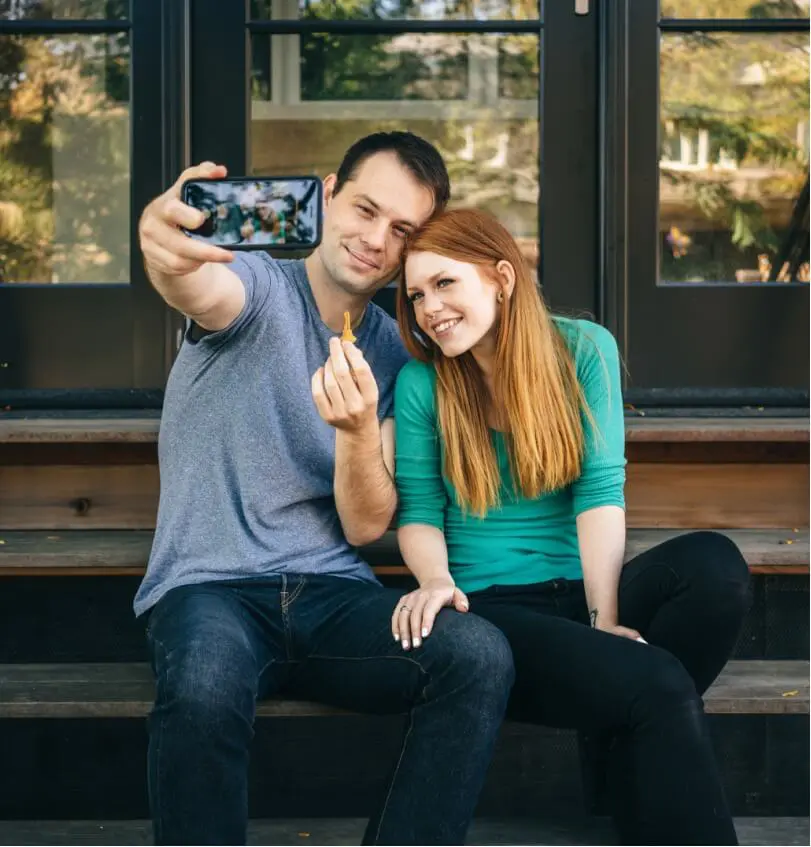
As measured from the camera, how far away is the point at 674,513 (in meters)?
3.09

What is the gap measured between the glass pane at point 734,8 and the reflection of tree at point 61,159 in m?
1.66

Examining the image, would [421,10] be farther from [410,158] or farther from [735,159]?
[410,158]

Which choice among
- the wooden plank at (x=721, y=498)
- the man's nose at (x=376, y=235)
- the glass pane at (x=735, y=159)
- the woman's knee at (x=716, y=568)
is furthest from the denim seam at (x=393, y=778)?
the glass pane at (x=735, y=159)

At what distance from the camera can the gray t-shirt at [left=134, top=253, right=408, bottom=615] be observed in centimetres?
233

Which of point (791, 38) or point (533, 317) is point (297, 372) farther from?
point (791, 38)

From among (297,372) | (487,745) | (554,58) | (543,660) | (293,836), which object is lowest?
(293,836)

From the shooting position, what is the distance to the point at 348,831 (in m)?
2.77

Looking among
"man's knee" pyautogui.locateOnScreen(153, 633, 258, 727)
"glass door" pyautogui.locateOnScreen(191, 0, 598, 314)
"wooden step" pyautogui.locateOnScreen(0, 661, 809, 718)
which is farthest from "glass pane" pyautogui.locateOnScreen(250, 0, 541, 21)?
"man's knee" pyautogui.locateOnScreen(153, 633, 258, 727)

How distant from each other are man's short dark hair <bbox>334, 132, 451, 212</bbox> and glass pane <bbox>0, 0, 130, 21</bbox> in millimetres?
1261

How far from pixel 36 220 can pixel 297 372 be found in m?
1.58

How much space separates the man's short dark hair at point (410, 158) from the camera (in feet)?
8.18

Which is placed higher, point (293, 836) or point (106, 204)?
point (106, 204)

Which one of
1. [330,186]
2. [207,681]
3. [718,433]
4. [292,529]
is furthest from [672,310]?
[207,681]

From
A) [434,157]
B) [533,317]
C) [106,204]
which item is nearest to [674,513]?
[533,317]
